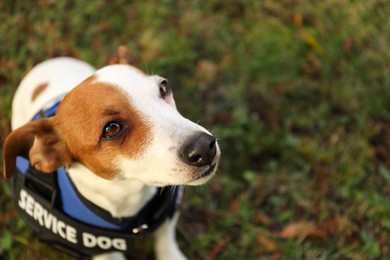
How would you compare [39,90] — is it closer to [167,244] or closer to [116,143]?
[116,143]

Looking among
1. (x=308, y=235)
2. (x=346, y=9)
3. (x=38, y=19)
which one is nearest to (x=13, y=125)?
(x=38, y=19)

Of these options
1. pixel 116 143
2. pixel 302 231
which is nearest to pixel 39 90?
pixel 116 143

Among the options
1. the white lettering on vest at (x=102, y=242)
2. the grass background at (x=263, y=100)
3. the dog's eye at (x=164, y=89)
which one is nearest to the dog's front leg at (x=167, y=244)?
the grass background at (x=263, y=100)

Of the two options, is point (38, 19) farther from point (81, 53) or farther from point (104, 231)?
point (104, 231)

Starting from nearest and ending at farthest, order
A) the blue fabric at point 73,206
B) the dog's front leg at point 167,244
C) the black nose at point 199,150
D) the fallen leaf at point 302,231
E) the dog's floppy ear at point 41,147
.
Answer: the black nose at point 199,150 → the dog's floppy ear at point 41,147 → the blue fabric at point 73,206 → the dog's front leg at point 167,244 → the fallen leaf at point 302,231

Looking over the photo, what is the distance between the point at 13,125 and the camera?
11.9 ft

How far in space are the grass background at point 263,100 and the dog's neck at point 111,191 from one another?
745 mm

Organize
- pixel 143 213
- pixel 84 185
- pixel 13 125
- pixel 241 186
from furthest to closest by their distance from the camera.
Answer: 1. pixel 241 186
2. pixel 13 125
3. pixel 143 213
4. pixel 84 185

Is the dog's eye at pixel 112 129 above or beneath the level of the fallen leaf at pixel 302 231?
above

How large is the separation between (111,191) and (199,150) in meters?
0.64

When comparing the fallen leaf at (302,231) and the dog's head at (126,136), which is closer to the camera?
the dog's head at (126,136)

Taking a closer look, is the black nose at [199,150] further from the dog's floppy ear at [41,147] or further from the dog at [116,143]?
the dog's floppy ear at [41,147]

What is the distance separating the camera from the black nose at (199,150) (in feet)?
7.64

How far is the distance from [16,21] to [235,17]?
2.15 metres
